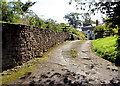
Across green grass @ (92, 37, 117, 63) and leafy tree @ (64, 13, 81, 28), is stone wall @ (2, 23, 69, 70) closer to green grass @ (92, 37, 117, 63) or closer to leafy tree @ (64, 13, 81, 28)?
green grass @ (92, 37, 117, 63)

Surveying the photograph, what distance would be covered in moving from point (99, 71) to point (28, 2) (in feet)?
36.1

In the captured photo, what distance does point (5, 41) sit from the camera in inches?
185

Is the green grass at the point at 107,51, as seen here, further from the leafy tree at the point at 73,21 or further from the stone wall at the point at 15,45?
the leafy tree at the point at 73,21

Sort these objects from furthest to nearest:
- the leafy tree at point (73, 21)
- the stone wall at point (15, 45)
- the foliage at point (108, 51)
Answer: the leafy tree at point (73, 21)
the foliage at point (108, 51)
the stone wall at point (15, 45)

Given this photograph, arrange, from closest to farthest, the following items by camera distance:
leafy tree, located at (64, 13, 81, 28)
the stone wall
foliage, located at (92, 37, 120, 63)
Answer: the stone wall < foliage, located at (92, 37, 120, 63) < leafy tree, located at (64, 13, 81, 28)

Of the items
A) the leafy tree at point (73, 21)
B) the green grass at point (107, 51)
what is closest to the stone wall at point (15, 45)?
the green grass at point (107, 51)

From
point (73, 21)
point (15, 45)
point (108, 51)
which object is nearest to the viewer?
point (15, 45)

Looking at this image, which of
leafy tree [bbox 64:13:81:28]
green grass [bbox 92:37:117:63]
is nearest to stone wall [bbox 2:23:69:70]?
green grass [bbox 92:37:117:63]

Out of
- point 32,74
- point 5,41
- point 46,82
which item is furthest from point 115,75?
point 5,41

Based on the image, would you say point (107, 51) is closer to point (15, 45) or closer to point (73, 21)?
point (15, 45)

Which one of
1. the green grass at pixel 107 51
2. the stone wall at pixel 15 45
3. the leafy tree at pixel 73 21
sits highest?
the leafy tree at pixel 73 21

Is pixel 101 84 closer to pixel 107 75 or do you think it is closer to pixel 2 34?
pixel 107 75

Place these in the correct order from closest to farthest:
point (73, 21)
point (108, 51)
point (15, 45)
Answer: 1. point (15, 45)
2. point (108, 51)
3. point (73, 21)

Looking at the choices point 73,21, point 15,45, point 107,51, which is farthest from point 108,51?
point 73,21
